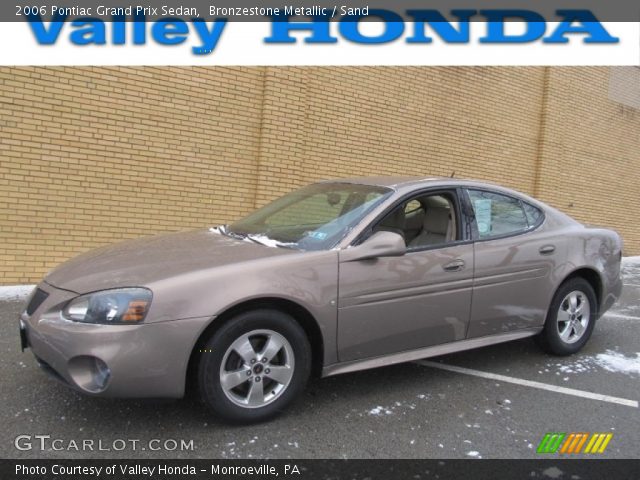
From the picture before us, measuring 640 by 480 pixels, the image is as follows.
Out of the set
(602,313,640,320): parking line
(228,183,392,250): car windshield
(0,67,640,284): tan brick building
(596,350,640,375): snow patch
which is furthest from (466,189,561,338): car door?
(0,67,640,284): tan brick building

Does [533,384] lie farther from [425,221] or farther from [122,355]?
[122,355]

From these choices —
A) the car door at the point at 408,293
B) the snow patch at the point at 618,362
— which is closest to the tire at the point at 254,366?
the car door at the point at 408,293

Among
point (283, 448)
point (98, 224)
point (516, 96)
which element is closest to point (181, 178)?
point (98, 224)

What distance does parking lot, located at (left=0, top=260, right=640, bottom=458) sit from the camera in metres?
2.98

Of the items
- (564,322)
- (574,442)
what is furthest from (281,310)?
(564,322)

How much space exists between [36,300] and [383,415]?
220 centimetres

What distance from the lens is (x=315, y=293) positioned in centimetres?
328

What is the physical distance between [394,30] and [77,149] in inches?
191

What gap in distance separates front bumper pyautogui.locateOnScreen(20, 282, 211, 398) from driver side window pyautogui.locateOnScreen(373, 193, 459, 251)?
1.67 m

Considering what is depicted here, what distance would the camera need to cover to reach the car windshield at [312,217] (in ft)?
11.8
